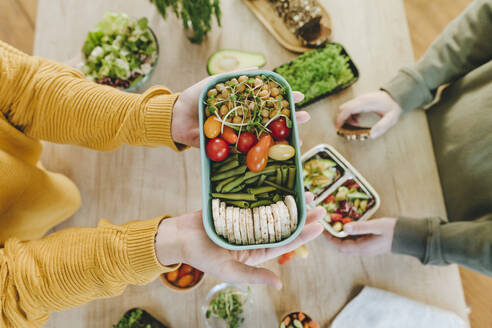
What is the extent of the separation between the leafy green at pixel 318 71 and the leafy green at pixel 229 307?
937 mm

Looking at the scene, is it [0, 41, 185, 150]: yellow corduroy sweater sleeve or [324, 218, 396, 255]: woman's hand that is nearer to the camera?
[0, 41, 185, 150]: yellow corduroy sweater sleeve

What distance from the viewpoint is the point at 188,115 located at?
1154mm

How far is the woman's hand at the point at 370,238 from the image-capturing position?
1.35 m

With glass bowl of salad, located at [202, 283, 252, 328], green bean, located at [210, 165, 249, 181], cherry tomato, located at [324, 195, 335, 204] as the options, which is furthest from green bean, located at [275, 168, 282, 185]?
glass bowl of salad, located at [202, 283, 252, 328]

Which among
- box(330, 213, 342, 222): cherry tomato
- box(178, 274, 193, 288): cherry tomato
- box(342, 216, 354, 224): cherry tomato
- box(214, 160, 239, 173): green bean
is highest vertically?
box(214, 160, 239, 173): green bean

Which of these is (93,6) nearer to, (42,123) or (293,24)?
(42,123)

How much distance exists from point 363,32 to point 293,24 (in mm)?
383

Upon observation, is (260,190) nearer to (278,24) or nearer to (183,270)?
(183,270)

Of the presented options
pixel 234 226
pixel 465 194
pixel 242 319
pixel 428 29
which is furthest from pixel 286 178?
pixel 428 29

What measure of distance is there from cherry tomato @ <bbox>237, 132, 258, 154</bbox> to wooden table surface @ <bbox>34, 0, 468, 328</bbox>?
52 centimetres

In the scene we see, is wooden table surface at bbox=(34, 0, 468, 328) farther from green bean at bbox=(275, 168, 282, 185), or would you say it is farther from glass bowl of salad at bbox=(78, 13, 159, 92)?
green bean at bbox=(275, 168, 282, 185)

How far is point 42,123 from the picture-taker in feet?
3.83

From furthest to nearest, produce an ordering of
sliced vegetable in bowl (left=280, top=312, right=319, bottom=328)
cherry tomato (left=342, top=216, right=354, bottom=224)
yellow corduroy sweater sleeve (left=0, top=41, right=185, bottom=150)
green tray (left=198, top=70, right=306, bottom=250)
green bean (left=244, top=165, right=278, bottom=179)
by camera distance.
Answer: cherry tomato (left=342, top=216, right=354, bottom=224) → sliced vegetable in bowl (left=280, top=312, right=319, bottom=328) → yellow corduroy sweater sleeve (left=0, top=41, right=185, bottom=150) → green bean (left=244, top=165, right=278, bottom=179) → green tray (left=198, top=70, right=306, bottom=250)

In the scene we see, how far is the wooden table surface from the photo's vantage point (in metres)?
1.38
